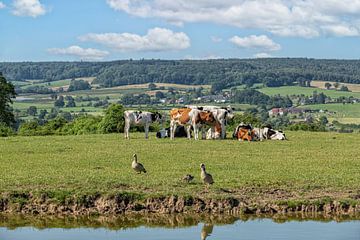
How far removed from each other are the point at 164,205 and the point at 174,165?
6.02 m

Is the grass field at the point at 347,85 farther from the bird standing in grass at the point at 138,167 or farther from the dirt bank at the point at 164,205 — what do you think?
the dirt bank at the point at 164,205

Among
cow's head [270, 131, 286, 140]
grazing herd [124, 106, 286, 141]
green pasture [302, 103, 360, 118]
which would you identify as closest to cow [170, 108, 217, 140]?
grazing herd [124, 106, 286, 141]

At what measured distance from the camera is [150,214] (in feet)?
64.4

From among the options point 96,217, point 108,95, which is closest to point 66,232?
point 96,217

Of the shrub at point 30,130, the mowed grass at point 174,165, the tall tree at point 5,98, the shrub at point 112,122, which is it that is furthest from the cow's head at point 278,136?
the tall tree at point 5,98

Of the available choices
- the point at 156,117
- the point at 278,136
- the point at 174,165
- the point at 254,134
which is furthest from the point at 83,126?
the point at 174,165

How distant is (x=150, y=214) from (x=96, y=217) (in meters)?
1.46

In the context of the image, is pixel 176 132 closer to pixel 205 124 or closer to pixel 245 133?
pixel 205 124

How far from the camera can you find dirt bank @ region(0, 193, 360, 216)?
1977 centimetres

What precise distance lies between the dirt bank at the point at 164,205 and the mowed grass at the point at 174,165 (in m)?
0.52

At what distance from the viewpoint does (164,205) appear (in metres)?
19.9

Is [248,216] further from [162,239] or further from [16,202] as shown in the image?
[16,202]

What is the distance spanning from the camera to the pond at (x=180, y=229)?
56.2ft

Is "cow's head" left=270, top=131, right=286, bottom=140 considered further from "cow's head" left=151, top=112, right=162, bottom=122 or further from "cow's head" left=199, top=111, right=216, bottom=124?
"cow's head" left=151, top=112, right=162, bottom=122
